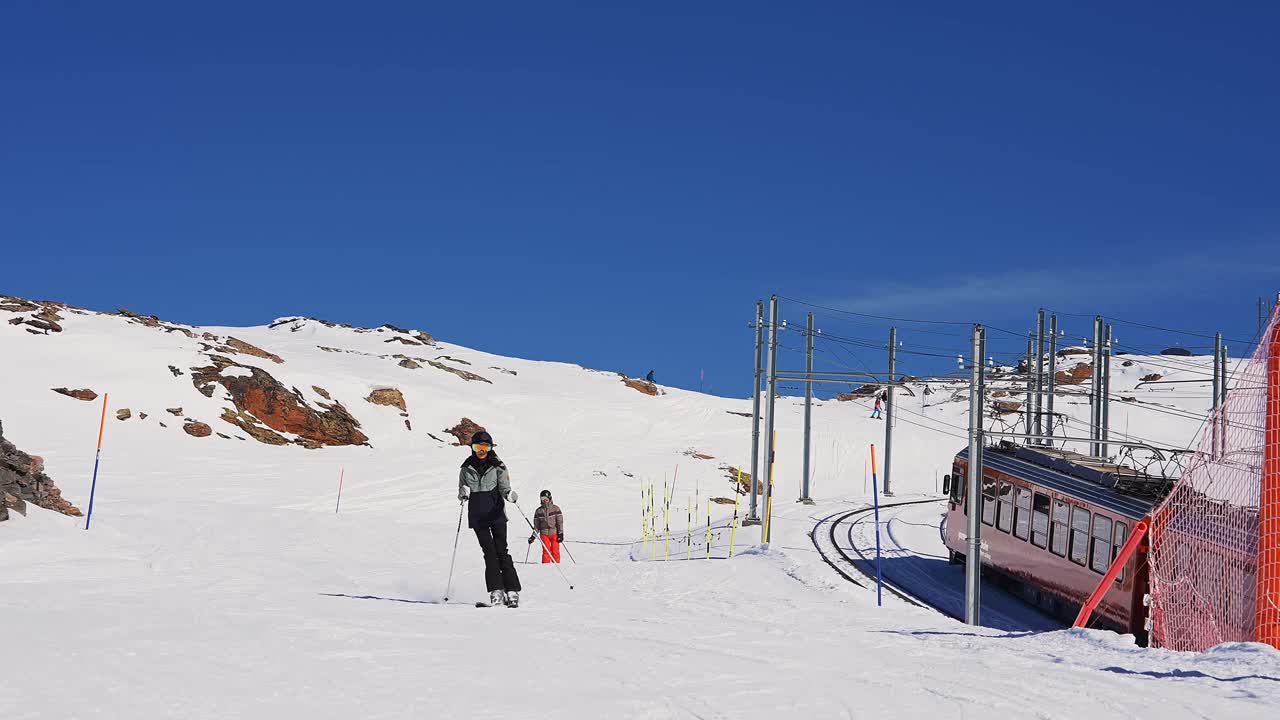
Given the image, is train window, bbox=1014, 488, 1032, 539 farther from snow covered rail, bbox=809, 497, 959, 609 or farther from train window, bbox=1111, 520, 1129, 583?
train window, bbox=1111, 520, 1129, 583

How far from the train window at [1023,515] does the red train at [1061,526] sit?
2 centimetres

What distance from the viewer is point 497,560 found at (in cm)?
1212

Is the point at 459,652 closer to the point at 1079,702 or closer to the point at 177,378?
the point at 1079,702

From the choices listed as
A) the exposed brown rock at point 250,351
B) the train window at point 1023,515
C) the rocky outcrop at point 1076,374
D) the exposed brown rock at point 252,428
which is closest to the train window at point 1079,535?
the train window at point 1023,515

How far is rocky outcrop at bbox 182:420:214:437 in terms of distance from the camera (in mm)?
40209

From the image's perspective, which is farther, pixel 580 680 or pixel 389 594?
pixel 389 594

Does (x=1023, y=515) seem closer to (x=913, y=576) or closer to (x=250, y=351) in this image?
(x=913, y=576)

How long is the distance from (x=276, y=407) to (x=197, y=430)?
434 cm

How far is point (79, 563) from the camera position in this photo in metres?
13.5

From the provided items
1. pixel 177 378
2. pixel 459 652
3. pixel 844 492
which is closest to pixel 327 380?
pixel 177 378

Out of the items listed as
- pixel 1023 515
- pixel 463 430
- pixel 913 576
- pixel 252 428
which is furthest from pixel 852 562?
pixel 463 430

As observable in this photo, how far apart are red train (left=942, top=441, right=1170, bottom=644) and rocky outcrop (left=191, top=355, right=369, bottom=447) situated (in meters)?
26.5

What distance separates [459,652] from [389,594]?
18.3 feet

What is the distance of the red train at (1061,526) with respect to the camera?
18297mm
